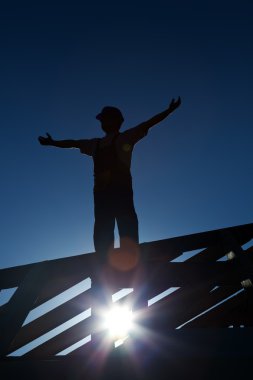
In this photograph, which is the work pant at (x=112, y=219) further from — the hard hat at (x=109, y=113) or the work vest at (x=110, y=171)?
the hard hat at (x=109, y=113)

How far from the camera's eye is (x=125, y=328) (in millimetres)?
2836

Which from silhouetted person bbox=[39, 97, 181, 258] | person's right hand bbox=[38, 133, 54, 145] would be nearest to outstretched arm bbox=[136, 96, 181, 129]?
silhouetted person bbox=[39, 97, 181, 258]

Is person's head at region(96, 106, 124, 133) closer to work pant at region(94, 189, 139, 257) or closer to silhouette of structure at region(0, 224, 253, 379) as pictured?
work pant at region(94, 189, 139, 257)

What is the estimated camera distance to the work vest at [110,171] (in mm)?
3793

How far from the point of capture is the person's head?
4.18 meters

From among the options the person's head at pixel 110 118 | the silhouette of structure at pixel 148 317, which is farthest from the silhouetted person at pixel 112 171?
the silhouette of structure at pixel 148 317

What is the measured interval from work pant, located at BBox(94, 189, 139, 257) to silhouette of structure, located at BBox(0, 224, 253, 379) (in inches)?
6.7

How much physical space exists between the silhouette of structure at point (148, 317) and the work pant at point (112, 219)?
17 cm

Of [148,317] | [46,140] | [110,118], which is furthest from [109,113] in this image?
[148,317]

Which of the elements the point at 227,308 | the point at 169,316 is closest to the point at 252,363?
the point at 169,316

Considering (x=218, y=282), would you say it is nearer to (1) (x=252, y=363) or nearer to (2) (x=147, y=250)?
(2) (x=147, y=250)

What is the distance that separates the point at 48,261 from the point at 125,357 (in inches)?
75.9

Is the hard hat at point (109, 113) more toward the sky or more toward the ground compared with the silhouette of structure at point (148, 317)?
more toward the sky

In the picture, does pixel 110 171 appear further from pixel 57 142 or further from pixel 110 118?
pixel 57 142
